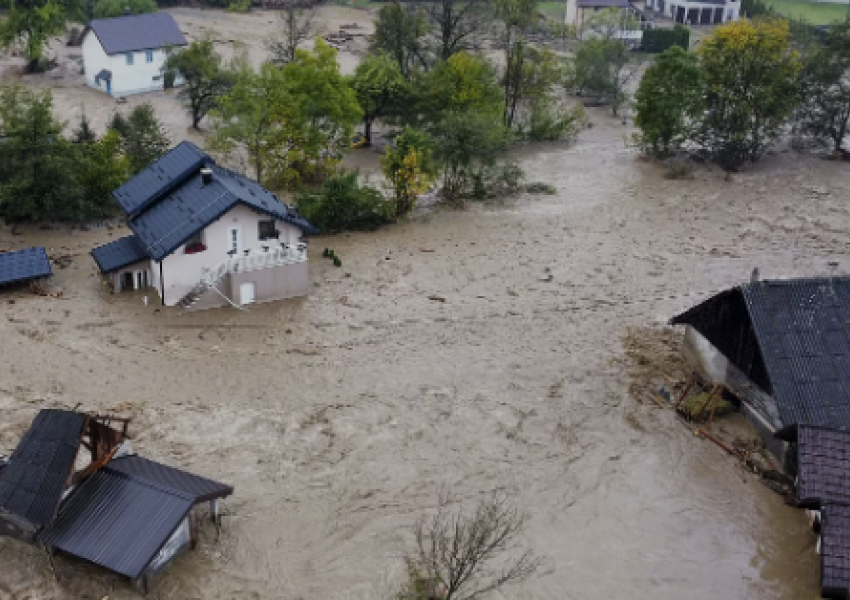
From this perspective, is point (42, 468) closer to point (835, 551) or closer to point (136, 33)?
point (835, 551)

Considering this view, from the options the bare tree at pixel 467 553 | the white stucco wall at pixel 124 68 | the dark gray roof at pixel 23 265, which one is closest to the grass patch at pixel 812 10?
the white stucco wall at pixel 124 68

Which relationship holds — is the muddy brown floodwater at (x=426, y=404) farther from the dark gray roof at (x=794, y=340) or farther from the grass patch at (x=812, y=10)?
the grass patch at (x=812, y=10)

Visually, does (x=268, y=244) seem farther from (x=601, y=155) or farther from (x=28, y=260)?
(x=601, y=155)

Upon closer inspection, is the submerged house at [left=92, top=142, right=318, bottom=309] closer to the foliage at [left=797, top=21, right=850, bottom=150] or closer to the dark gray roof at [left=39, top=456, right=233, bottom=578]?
the dark gray roof at [left=39, top=456, right=233, bottom=578]

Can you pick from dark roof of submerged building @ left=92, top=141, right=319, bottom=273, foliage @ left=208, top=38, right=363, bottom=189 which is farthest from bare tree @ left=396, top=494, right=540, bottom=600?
foliage @ left=208, top=38, right=363, bottom=189

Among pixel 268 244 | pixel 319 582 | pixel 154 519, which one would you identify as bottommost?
pixel 319 582

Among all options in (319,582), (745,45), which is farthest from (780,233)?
(319,582)
